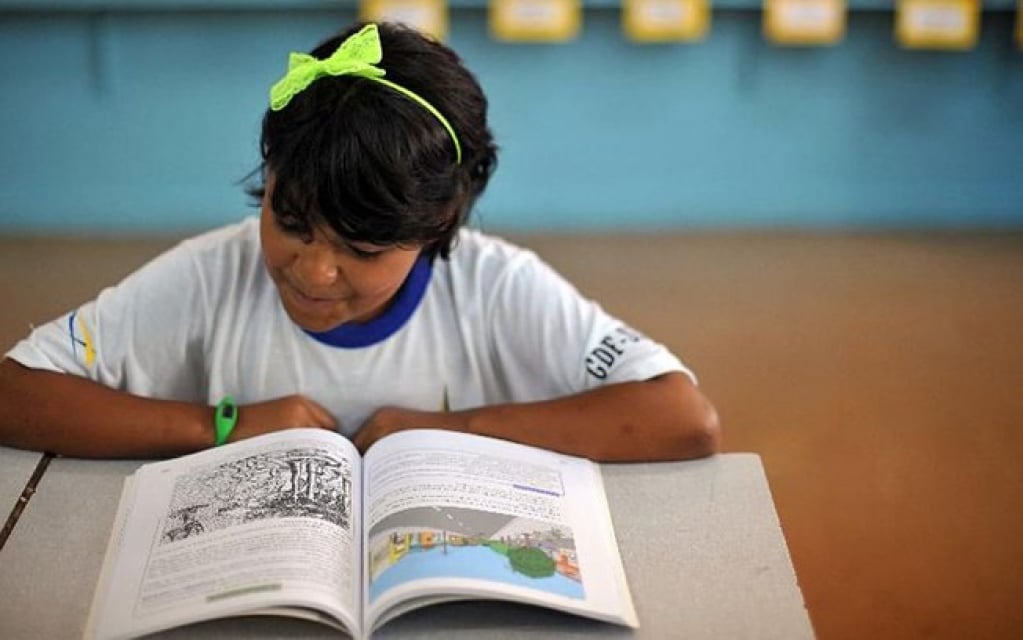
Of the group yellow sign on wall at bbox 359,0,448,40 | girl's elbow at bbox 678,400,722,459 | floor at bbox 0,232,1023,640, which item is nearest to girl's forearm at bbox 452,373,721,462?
girl's elbow at bbox 678,400,722,459

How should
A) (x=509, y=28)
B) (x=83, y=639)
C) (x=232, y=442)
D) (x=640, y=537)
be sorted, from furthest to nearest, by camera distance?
1. (x=509, y=28)
2. (x=232, y=442)
3. (x=640, y=537)
4. (x=83, y=639)

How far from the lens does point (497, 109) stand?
9.57 ft

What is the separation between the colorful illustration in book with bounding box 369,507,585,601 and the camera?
94 cm

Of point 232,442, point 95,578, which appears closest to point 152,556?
point 95,578

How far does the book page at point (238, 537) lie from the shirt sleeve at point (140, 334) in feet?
0.64

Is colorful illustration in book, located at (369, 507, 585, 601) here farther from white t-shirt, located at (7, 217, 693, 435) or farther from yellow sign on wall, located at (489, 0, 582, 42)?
yellow sign on wall, located at (489, 0, 582, 42)

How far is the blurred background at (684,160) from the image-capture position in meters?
2.65

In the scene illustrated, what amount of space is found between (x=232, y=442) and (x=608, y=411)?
0.33 m

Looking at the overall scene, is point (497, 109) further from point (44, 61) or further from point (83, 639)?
point (83, 639)

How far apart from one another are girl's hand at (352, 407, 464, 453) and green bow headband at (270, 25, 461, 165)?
0.25 m

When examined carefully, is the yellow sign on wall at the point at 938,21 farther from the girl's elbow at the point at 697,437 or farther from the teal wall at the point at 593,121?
the girl's elbow at the point at 697,437

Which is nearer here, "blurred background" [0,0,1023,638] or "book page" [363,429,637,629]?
"book page" [363,429,637,629]

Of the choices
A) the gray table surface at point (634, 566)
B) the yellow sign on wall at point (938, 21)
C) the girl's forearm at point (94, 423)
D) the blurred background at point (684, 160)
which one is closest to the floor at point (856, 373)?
the blurred background at point (684, 160)

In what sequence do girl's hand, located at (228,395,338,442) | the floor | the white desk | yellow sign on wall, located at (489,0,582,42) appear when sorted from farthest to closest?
yellow sign on wall, located at (489,0,582,42) → the floor → girl's hand, located at (228,395,338,442) → the white desk
